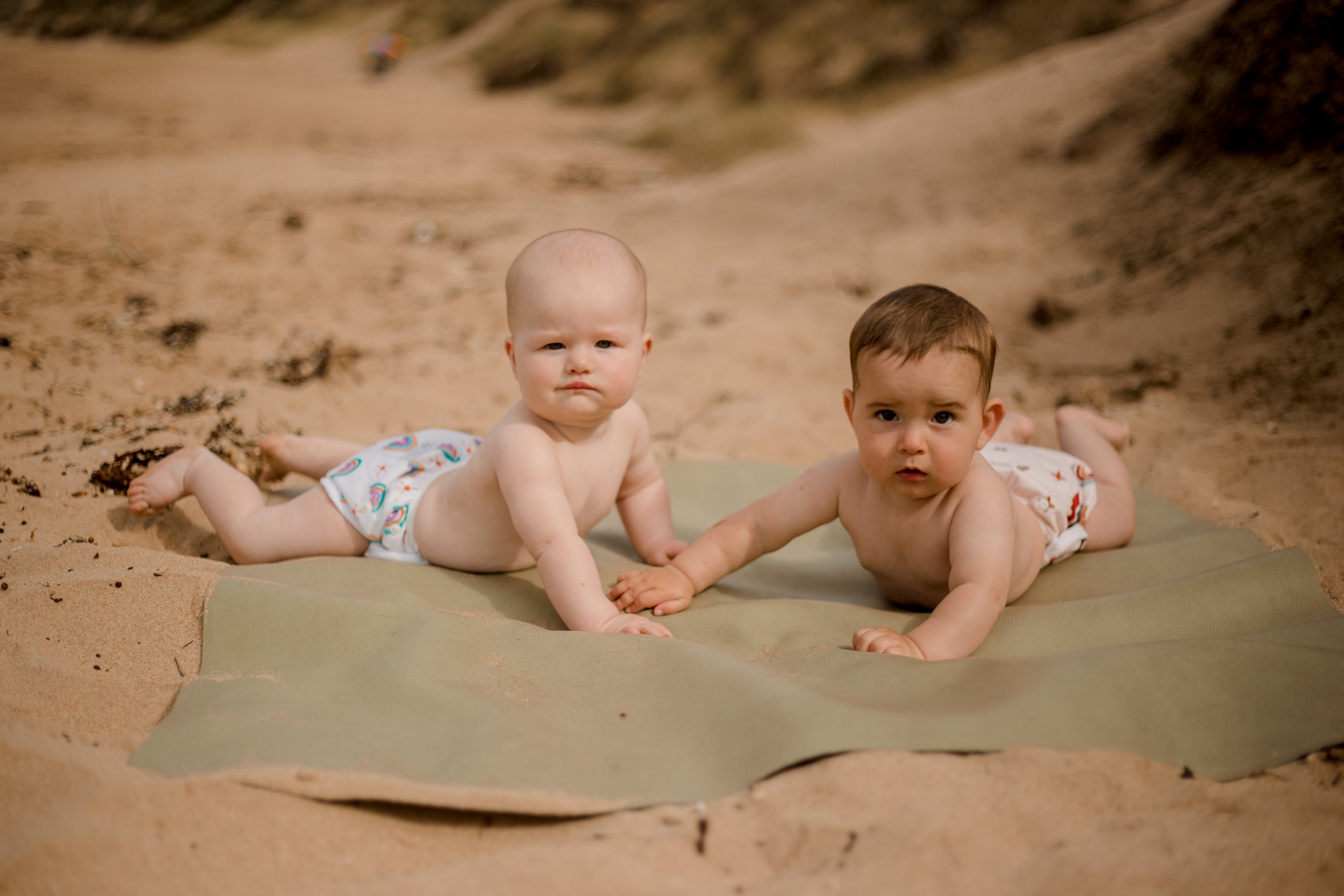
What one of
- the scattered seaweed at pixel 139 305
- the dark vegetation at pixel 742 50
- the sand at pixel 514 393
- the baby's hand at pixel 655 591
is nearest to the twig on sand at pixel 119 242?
the sand at pixel 514 393

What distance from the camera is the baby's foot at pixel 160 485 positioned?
8.81ft

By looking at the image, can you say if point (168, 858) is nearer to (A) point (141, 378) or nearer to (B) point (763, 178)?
(A) point (141, 378)

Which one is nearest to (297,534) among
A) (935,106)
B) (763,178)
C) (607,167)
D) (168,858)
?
(168,858)

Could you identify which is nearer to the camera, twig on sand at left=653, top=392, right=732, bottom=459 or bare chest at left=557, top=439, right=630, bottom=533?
bare chest at left=557, top=439, right=630, bottom=533

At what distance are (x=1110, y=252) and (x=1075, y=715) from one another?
14.2ft

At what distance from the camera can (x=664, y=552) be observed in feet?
9.11

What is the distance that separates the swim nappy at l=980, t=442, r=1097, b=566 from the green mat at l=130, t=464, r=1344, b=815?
0.24 metres

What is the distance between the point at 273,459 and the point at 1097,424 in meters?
2.75

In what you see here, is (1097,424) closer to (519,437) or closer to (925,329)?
(925,329)

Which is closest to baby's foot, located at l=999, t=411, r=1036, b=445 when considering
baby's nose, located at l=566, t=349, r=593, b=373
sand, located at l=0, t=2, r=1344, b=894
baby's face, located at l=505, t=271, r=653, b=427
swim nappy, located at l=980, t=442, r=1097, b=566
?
swim nappy, located at l=980, t=442, r=1097, b=566

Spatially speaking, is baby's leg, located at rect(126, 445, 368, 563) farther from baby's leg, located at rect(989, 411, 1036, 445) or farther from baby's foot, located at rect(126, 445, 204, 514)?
baby's leg, located at rect(989, 411, 1036, 445)

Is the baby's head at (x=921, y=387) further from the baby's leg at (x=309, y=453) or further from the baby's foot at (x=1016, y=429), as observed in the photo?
the baby's leg at (x=309, y=453)

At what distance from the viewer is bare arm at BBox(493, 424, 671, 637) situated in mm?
2232

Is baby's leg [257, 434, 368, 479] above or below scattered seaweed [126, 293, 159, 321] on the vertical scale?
below
